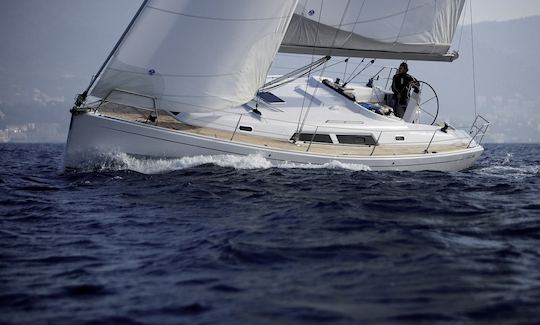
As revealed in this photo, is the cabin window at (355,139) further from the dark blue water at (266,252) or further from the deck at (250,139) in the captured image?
the dark blue water at (266,252)

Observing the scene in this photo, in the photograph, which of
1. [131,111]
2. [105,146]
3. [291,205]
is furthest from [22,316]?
[131,111]

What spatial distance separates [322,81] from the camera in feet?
65.3

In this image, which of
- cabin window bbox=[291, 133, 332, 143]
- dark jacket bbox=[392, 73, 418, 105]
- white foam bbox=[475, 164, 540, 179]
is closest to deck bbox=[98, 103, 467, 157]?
cabin window bbox=[291, 133, 332, 143]

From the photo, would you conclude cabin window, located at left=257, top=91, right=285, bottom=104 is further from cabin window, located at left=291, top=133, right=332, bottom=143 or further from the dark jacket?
the dark jacket

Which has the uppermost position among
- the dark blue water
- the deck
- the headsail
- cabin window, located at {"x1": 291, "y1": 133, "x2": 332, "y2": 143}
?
the headsail

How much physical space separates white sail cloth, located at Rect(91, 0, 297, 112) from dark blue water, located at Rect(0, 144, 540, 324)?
2.27m

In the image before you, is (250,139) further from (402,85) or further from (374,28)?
(402,85)

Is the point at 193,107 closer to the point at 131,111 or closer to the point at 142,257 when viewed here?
the point at 131,111

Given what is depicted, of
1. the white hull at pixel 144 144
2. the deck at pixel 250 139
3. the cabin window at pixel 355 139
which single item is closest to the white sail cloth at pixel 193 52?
the deck at pixel 250 139

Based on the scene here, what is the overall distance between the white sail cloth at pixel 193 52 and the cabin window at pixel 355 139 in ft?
9.90

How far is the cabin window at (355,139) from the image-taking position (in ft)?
52.4

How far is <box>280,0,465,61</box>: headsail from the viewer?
1691cm

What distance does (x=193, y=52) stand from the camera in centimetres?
1378

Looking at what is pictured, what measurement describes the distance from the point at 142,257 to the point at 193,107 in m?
7.60
